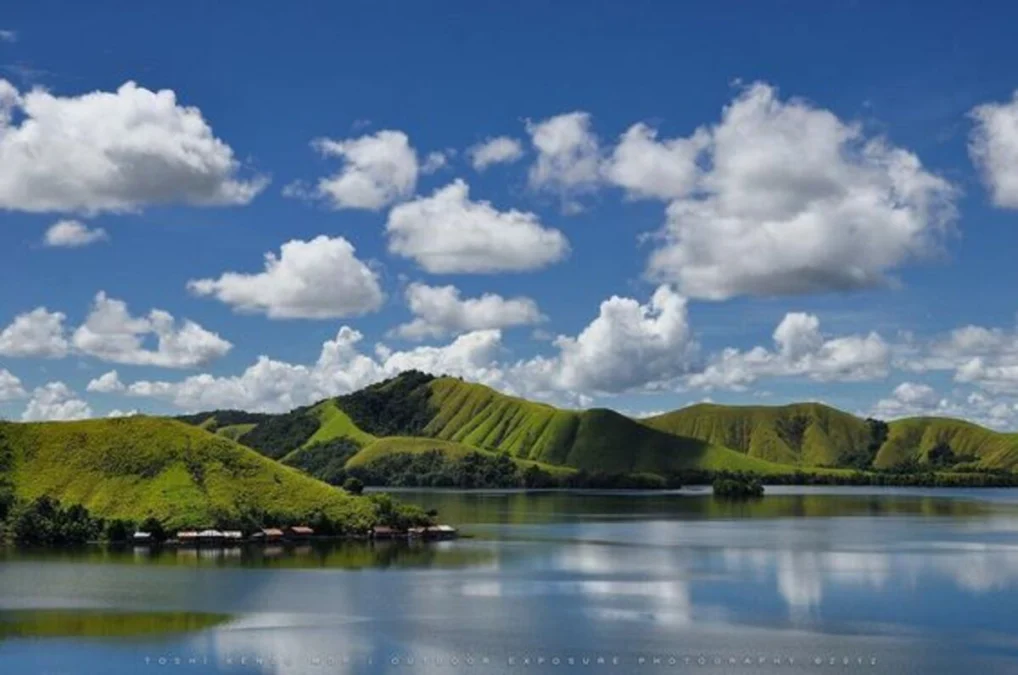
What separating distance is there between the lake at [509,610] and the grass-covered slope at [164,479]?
66.2 feet

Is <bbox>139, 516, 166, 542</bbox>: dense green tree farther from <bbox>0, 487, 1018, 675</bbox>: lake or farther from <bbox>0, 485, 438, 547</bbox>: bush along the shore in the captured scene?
<bbox>0, 487, 1018, 675</bbox>: lake

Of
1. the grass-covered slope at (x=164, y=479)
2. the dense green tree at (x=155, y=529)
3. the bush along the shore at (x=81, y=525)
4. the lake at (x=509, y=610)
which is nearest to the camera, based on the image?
the lake at (x=509, y=610)

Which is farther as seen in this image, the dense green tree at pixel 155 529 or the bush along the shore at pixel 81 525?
the dense green tree at pixel 155 529

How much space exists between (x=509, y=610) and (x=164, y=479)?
99.3 metres

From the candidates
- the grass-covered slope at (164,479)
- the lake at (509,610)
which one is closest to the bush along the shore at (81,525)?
the grass-covered slope at (164,479)

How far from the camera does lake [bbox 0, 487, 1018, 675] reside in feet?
257

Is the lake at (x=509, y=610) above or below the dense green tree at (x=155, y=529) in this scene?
below

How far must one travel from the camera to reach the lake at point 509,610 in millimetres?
78438

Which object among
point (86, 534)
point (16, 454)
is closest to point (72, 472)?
point (16, 454)

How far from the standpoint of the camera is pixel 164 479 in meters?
184

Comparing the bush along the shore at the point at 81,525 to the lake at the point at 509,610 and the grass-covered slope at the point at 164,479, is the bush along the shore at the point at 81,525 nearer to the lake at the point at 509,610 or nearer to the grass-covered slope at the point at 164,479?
the grass-covered slope at the point at 164,479

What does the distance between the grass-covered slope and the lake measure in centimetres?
2018

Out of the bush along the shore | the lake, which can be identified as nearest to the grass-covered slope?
the bush along the shore

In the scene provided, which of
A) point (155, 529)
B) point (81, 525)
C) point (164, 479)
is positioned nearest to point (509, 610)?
point (155, 529)
